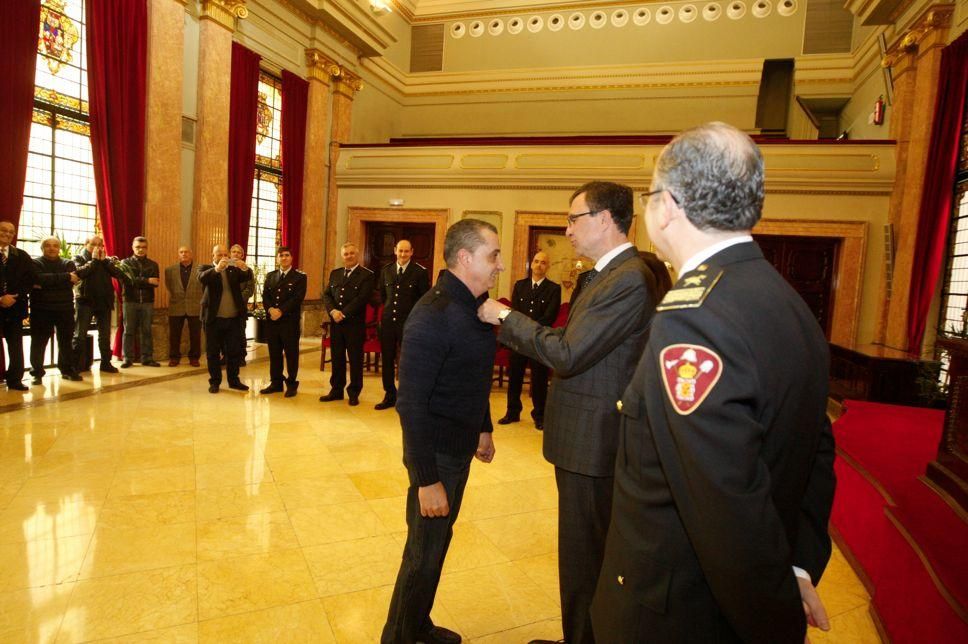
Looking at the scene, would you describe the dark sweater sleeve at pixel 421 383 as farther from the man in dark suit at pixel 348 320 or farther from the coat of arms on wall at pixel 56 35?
the coat of arms on wall at pixel 56 35

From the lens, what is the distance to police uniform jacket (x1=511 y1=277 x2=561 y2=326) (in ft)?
17.7

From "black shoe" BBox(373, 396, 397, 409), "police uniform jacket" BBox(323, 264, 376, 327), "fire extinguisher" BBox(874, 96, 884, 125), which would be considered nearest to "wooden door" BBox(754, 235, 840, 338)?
"fire extinguisher" BBox(874, 96, 884, 125)

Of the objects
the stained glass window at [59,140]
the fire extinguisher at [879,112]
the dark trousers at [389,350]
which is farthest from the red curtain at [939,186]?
the stained glass window at [59,140]

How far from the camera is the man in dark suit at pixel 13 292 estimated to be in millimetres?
5086

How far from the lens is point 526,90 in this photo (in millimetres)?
13008

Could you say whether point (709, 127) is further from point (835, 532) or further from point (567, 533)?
point (835, 532)

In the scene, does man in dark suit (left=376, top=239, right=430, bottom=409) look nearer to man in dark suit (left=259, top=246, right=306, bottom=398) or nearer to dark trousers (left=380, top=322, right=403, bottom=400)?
dark trousers (left=380, top=322, right=403, bottom=400)

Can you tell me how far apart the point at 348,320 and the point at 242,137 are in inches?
179

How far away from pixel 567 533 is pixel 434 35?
14139 millimetres

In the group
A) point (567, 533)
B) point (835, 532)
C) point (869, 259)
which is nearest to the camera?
point (567, 533)

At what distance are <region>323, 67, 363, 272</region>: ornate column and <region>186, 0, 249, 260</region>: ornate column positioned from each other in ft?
8.53

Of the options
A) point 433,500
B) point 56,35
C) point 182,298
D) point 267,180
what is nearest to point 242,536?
point 433,500

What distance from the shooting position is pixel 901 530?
216 cm

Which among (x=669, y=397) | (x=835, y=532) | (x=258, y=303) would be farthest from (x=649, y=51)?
(x=669, y=397)
